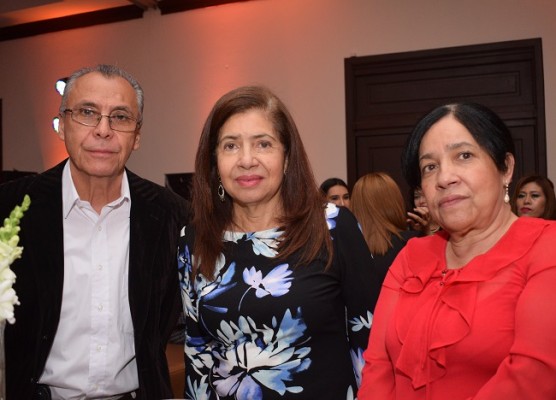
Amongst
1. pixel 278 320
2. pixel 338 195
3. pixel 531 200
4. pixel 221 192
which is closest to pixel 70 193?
pixel 221 192

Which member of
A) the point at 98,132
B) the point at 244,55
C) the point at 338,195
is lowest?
the point at 98,132

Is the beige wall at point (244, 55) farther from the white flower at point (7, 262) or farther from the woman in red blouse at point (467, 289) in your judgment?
the white flower at point (7, 262)

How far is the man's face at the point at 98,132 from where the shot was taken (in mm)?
2109

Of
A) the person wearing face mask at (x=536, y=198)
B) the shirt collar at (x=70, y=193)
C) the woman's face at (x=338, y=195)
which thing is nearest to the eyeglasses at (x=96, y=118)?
the shirt collar at (x=70, y=193)

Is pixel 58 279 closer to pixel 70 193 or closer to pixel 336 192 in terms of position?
pixel 70 193

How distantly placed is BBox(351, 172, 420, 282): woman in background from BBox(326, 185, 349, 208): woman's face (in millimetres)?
1560

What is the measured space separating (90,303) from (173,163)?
5283 mm

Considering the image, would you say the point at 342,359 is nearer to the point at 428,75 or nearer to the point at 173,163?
the point at 428,75

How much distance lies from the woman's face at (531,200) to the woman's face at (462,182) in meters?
3.66

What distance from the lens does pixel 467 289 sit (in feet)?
4.99

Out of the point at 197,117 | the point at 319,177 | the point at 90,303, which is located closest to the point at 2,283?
the point at 90,303

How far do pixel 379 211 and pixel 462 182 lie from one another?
2045 mm

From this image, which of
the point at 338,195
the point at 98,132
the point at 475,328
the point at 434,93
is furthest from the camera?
the point at 434,93

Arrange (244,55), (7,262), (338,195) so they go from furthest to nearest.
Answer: (244,55)
(338,195)
(7,262)
